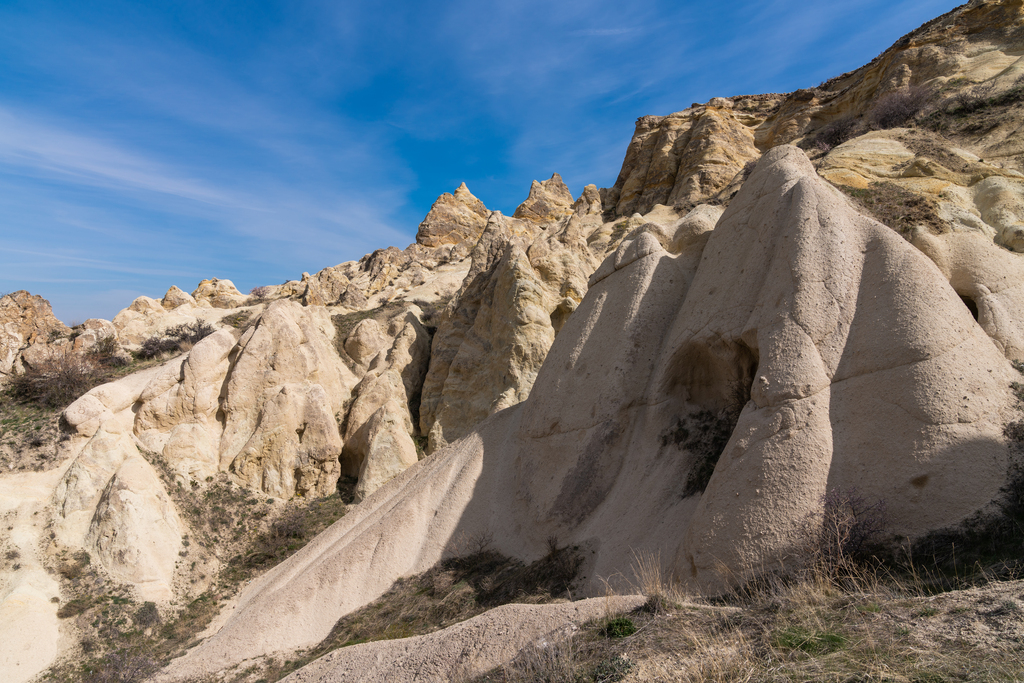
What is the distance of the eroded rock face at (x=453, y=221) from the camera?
5444cm

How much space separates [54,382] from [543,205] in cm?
4343

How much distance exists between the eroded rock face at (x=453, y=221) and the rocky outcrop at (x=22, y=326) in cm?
3360

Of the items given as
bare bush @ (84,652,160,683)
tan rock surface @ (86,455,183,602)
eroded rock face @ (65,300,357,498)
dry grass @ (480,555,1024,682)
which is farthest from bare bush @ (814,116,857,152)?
bare bush @ (84,652,160,683)

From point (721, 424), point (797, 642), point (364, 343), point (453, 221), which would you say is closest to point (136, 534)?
point (364, 343)

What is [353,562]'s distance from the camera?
12.5 m

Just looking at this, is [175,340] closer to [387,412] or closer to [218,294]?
[387,412]

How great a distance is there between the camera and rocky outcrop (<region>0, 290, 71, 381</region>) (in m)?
19.4

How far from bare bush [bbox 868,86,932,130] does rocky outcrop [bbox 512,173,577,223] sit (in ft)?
104

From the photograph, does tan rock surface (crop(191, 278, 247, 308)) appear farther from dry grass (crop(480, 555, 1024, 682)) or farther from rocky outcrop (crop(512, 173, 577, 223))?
dry grass (crop(480, 555, 1024, 682))

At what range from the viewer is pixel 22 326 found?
2128 centimetres

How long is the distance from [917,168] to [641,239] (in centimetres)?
916

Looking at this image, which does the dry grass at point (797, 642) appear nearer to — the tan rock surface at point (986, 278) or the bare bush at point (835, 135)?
the tan rock surface at point (986, 278)

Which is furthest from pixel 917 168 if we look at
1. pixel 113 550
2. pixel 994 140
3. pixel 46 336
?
pixel 46 336

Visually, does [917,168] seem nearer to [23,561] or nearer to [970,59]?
[970,59]
